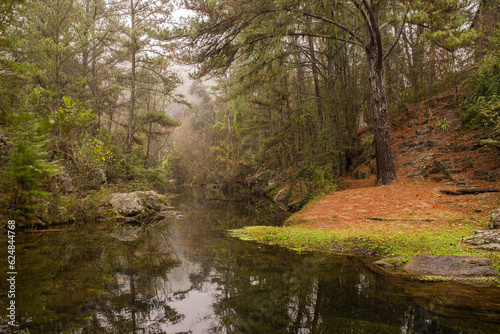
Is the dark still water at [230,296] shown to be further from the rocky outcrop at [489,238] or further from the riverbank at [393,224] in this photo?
the rocky outcrop at [489,238]

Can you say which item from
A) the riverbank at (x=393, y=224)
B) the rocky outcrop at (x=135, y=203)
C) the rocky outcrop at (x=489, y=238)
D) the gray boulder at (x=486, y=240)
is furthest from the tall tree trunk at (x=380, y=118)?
the rocky outcrop at (x=135, y=203)

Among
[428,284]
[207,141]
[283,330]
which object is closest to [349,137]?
[428,284]

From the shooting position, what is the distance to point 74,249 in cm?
531

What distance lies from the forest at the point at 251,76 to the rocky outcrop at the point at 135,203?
672 millimetres

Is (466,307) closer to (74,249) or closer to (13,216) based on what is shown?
(74,249)

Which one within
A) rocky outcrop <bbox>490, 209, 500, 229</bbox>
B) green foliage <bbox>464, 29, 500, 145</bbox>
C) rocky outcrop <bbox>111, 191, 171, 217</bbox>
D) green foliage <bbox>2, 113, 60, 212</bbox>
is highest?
green foliage <bbox>464, 29, 500, 145</bbox>

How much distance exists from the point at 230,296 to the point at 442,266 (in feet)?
9.51

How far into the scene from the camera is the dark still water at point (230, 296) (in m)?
2.40

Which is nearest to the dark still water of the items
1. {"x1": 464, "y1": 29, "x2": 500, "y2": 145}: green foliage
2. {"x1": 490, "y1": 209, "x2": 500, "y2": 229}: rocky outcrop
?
{"x1": 490, "y1": 209, "x2": 500, "y2": 229}: rocky outcrop

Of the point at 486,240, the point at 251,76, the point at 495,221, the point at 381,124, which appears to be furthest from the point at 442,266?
the point at 251,76

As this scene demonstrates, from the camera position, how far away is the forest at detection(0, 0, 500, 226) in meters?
7.69

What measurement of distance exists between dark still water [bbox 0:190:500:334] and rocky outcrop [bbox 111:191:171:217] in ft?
15.5

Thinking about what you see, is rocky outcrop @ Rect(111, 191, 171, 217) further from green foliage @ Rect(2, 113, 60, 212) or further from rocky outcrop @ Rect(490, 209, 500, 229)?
rocky outcrop @ Rect(490, 209, 500, 229)

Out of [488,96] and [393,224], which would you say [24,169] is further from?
[488,96]
